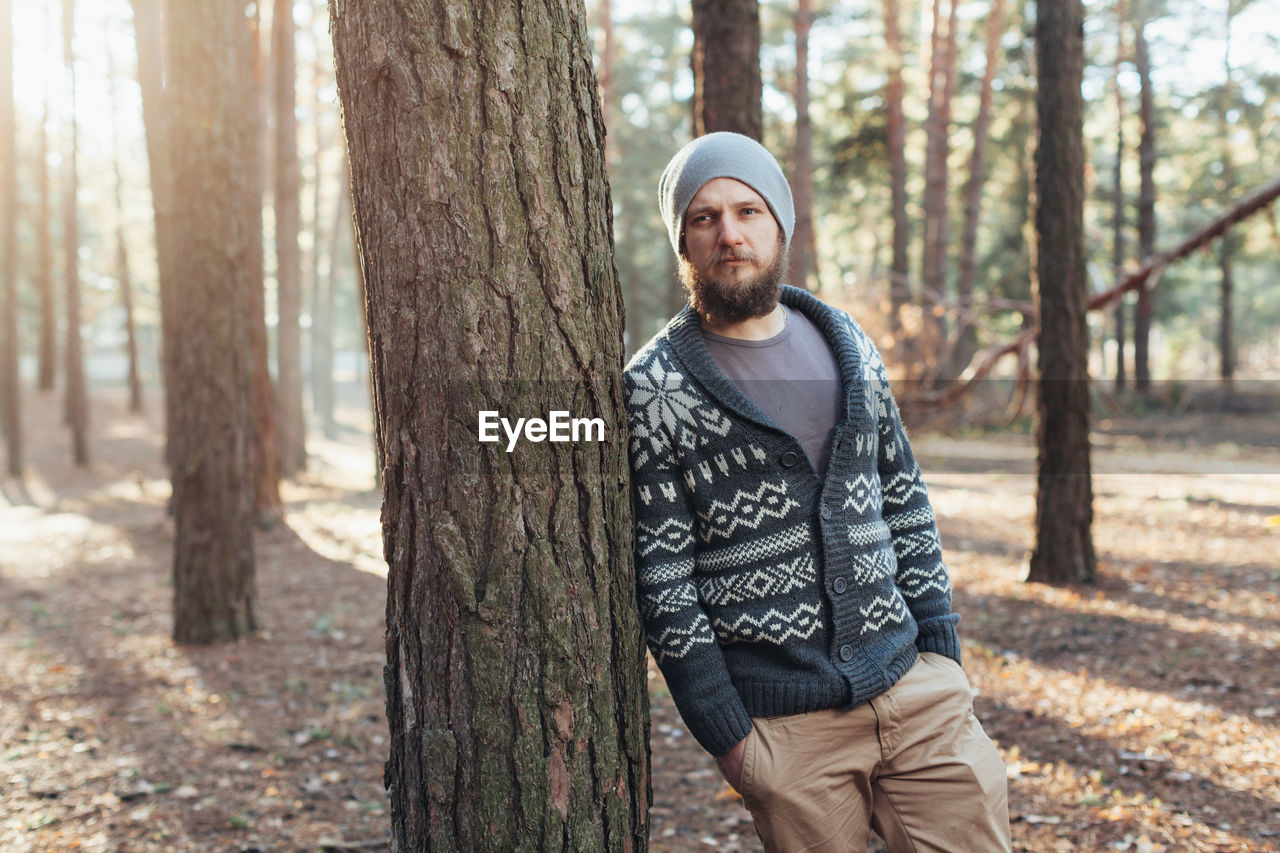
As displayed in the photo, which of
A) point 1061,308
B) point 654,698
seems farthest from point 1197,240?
point 654,698

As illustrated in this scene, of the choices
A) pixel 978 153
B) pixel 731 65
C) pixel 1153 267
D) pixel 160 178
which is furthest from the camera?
pixel 978 153

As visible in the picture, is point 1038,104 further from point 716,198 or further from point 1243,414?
point 1243,414

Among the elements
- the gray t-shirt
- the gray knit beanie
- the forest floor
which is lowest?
the forest floor

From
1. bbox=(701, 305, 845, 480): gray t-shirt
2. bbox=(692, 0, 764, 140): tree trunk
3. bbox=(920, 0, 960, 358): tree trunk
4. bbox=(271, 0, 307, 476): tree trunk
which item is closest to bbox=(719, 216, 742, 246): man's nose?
bbox=(701, 305, 845, 480): gray t-shirt

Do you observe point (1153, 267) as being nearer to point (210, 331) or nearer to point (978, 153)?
point (210, 331)

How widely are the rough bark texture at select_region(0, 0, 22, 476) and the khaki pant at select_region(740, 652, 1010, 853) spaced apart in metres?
17.1

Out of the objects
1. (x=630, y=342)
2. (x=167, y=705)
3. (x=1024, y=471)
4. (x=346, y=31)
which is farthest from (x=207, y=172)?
(x=630, y=342)

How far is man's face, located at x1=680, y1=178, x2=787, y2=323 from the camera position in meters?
2.36

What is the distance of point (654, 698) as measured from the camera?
516 centimetres

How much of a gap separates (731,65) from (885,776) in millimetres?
4018

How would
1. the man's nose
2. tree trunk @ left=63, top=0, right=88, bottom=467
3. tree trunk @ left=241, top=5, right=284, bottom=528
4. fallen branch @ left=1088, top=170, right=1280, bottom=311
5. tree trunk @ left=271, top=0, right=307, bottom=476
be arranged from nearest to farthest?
1. the man's nose
2. fallen branch @ left=1088, top=170, right=1280, bottom=311
3. tree trunk @ left=241, top=5, right=284, bottom=528
4. tree trunk @ left=271, top=0, right=307, bottom=476
5. tree trunk @ left=63, top=0, right=88, bottom=467

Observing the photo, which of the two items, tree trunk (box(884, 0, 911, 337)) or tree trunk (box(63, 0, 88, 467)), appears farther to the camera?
tree trunk (box(884, 0, 911, 337))

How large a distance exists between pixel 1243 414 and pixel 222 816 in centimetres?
2026

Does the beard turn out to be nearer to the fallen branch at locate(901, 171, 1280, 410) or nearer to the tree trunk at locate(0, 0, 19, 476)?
the fallen branch at locate(901, 171, 1280, 410)
